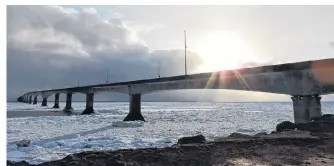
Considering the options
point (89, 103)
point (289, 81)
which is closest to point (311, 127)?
point (289, 81)

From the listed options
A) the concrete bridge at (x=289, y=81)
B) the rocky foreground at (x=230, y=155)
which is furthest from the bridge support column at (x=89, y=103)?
the rocky foreground at (x=230, y=155)

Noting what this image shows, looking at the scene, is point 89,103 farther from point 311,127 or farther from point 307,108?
point 311,127

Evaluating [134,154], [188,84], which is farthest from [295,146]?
[188,84]

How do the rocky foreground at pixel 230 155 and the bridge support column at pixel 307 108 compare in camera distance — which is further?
the bridge support column at pixel 307 108

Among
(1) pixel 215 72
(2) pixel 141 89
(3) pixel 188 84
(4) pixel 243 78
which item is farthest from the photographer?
(2) pixel 141 89

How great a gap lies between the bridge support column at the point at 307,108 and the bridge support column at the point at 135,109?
17684mm

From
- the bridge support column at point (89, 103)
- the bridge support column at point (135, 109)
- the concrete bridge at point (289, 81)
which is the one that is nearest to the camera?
the concrete bridge at point (289, 81)

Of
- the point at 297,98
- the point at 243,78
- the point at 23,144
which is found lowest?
the point at 23,144

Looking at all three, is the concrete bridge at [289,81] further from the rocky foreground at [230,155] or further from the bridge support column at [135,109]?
the bridge support column at [135,109]

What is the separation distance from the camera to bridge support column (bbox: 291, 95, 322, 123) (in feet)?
46.0

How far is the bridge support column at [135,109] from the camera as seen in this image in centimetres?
2986

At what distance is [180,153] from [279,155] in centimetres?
251

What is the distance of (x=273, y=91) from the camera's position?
1636 centimetres

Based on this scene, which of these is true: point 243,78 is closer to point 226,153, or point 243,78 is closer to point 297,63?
point 297,63
